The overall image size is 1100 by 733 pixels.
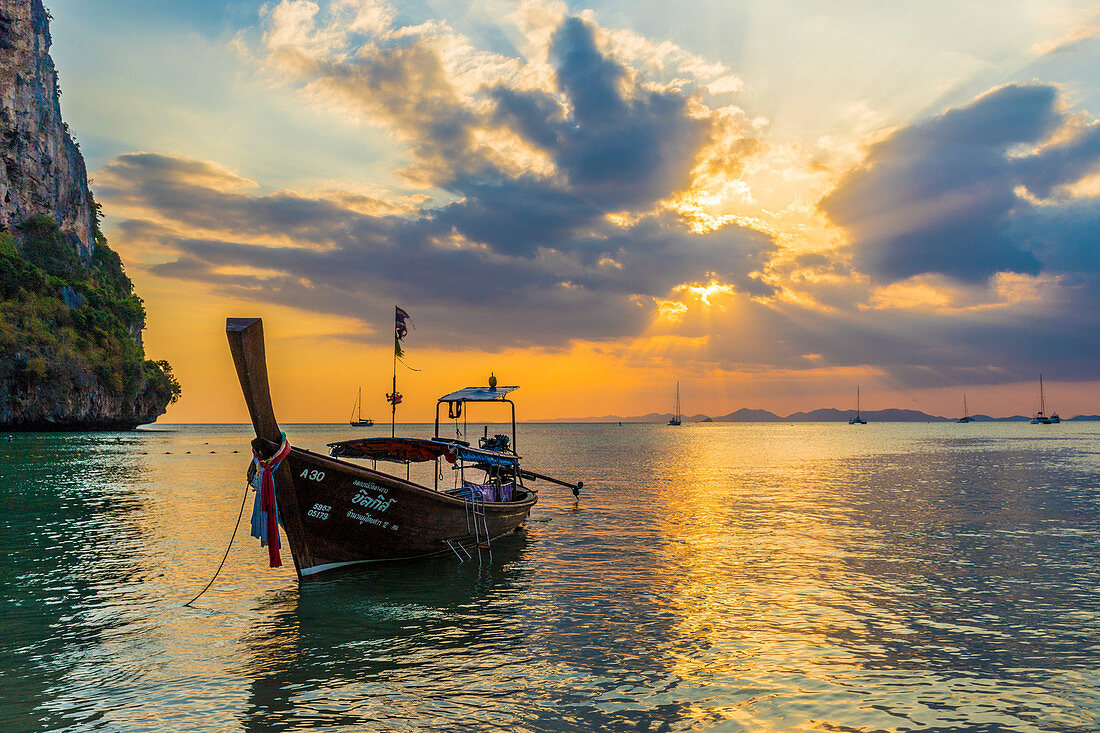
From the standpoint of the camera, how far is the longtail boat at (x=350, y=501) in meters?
12.5

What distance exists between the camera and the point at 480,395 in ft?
65.6

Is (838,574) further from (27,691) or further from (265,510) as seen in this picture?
(27,691)

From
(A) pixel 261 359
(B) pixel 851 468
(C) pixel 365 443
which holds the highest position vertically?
(A) pixel 261 359

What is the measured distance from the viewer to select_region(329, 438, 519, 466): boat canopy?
1777 cm

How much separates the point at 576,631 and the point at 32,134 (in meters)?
116

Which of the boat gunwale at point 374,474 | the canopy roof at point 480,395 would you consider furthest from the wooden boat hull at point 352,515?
Result: the canopy roof at point 480,395

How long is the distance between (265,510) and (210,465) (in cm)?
5088

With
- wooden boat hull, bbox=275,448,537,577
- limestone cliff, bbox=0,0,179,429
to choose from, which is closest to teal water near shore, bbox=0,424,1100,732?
wooden boat hull, bbox=275,448,537,577

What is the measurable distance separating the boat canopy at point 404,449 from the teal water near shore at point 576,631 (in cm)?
307

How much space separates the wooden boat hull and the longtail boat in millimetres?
22

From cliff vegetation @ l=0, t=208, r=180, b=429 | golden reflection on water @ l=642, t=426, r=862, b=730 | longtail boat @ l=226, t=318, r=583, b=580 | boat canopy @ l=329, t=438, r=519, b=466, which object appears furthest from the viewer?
cliff vegetation @ l=0, t=208, r=180, b=429

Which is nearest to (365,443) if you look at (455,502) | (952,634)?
(455,502)

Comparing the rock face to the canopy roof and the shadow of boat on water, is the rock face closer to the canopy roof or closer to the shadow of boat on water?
the canopy roof

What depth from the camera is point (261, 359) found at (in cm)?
1224
